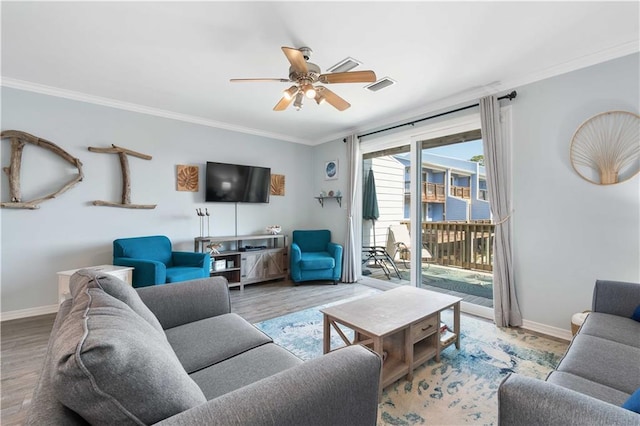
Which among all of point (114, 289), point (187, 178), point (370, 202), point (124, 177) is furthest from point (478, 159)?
point (124, 177)

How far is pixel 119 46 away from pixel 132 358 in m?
2.75

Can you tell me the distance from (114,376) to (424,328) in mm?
1931

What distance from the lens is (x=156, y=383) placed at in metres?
0.71

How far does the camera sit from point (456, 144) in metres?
3.50

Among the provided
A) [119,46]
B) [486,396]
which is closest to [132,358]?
[486,396]

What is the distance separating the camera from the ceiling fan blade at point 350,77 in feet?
7.18

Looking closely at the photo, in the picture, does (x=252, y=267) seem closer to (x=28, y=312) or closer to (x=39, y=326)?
(x=39, y=326)

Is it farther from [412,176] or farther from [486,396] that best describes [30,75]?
→ [486,396]

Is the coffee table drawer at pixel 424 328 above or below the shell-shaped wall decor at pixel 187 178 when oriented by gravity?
below

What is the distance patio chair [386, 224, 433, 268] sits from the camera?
14.0 ft

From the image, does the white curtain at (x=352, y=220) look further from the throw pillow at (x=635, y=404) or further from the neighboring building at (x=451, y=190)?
the throw pillow at (x=635, y=404)

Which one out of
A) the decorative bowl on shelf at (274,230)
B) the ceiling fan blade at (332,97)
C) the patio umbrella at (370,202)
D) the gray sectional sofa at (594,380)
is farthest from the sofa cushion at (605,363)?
the decorative bowl on shelf at (274,230)

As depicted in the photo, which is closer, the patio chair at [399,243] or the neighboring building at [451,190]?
the neighboring building at [451,190]

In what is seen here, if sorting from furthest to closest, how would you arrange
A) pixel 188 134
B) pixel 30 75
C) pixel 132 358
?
pixel 188 134
pixel 30 75
pixel 132 358
